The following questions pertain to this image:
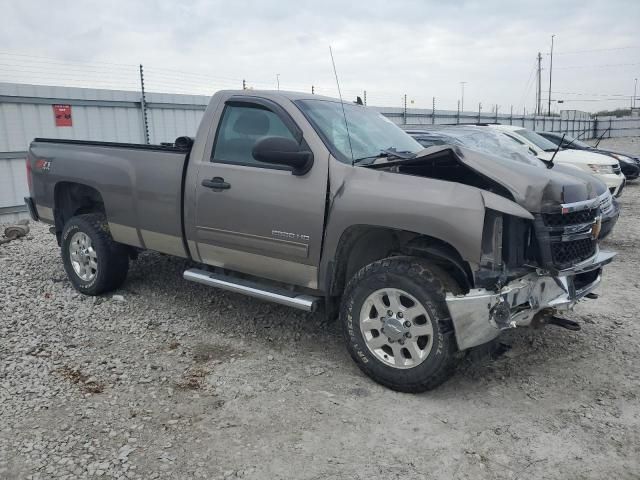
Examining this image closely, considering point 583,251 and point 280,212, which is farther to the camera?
point 280,212

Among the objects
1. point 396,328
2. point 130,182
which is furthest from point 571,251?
point 130,182

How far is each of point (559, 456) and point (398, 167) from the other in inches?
77.5

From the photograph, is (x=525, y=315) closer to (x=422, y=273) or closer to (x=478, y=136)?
(x=422, y=273)

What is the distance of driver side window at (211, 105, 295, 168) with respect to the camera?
165 inches

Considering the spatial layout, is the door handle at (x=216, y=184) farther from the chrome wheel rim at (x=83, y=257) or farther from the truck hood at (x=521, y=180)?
the chrome wheel rim at (x=83, y=257)

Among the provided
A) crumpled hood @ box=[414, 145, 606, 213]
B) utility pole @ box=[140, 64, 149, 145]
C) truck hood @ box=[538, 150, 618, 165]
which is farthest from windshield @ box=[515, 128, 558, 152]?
crumpled hood @ box=[414, 145, 606, 213]

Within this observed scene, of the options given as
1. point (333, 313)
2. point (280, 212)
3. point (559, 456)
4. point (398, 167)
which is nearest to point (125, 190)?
point (280, 212)

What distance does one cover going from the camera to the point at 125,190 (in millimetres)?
4895

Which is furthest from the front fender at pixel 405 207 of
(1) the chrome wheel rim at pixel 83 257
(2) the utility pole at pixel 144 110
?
(2) the utility pole at pixel 144 110

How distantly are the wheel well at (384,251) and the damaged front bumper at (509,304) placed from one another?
0.25 m

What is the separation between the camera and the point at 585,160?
10.3 meters

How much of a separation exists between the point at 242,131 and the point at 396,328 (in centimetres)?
201

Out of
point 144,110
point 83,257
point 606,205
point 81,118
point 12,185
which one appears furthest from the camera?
point 144,110

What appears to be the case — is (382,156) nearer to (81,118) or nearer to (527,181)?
(527,181)
